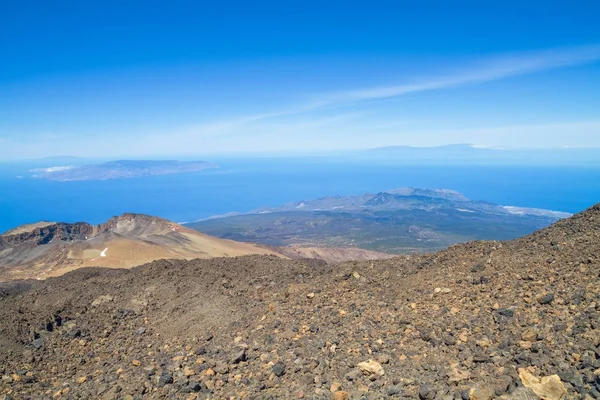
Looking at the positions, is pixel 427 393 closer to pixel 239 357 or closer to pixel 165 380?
pixel 239 357

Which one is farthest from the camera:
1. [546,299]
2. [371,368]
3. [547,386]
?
[546,299]

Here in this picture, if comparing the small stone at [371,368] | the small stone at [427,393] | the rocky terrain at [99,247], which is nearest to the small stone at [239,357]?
the small stone at [371,368]

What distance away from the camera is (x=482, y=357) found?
19.9 ft

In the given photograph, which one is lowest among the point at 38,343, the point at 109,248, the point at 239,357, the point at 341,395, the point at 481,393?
the point at 109,248

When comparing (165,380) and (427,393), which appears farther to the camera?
(165,380)

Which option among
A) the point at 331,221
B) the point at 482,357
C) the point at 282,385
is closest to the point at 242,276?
the point at 282,385

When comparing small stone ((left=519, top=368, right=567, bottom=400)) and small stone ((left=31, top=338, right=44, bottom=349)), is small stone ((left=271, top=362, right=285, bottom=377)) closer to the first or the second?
small stone ((left=519, top=368, right=567, bottom=400))

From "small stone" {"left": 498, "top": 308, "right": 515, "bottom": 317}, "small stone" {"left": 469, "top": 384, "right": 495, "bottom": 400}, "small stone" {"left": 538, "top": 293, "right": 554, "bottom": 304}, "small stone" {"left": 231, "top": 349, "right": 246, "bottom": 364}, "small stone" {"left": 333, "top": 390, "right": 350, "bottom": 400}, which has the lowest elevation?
"small stone" {"left": 231, "top": 349, "right": 246, "bottom": 364}

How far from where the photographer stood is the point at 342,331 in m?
7.73

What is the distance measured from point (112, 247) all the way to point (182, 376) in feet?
129

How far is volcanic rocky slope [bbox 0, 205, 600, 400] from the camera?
19.2ft

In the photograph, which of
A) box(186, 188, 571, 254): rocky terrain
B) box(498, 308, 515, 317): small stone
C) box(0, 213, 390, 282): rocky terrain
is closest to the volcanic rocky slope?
box(498, 308, 515, 317): small stone

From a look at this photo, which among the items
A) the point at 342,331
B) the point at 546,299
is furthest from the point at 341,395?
the point at 546,299

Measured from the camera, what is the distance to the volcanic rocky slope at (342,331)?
585 cm
